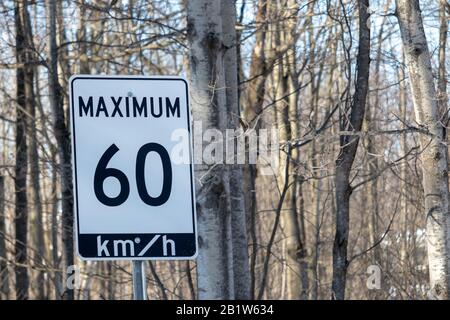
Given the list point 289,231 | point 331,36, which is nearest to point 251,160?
point 331,36

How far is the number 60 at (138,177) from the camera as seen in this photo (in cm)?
391

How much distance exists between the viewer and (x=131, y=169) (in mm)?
3928

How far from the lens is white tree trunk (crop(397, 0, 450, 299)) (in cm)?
829

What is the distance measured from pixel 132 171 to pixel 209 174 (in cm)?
208

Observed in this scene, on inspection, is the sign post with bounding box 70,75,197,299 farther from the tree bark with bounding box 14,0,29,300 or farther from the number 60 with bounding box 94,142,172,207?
the tree bark with bounding box 14,0,29,300

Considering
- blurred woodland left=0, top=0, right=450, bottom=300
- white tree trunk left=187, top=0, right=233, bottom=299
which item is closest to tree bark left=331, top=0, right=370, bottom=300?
blurred woodland left=0, top=0, right=450, bottom=300

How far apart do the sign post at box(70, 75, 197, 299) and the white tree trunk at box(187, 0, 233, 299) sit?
1.89 metres

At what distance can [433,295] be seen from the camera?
27.5 feet

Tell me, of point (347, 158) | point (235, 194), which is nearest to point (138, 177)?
point (235, 194)

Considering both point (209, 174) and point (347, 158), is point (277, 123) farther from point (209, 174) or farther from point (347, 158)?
point (209, 174)

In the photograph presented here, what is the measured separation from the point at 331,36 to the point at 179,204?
11010mm

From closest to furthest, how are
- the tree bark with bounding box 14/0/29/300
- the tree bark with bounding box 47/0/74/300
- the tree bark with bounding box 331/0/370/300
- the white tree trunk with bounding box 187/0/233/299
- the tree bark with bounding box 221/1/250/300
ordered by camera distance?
1. the white tree trunk with bounding box 187/0/233/299
2. the tree bark with bounding box 221/1/250/300
3. the tree bark with bounding box 331/0/370/300
4. the tree bark with bounding box 47/0/74/300
5. the tree bark with bounding box 14/0/29/300

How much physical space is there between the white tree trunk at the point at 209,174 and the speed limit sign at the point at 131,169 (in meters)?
1.88

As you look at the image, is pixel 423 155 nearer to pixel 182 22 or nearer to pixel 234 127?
pixel 234 127
